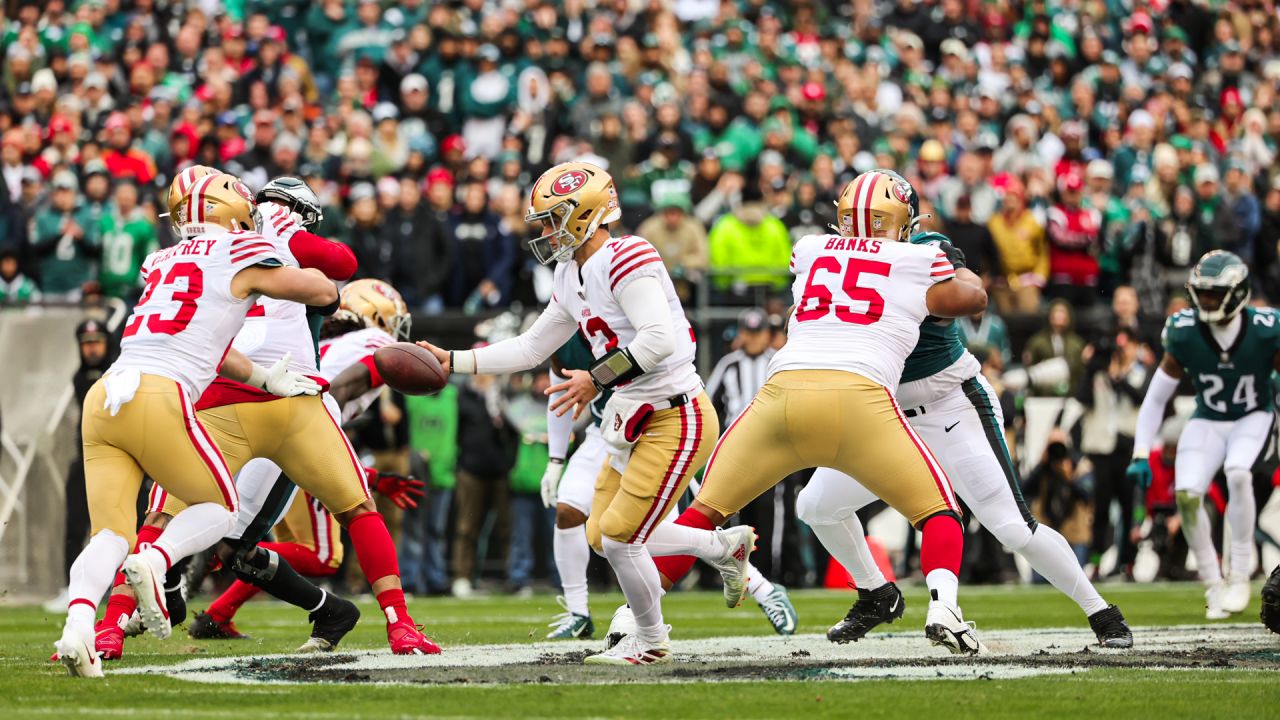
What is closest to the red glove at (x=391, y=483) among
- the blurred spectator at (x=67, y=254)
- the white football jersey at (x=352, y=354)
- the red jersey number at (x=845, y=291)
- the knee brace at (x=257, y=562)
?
the white football jersey at (x=352, y=354)

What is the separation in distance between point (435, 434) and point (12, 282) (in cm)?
345

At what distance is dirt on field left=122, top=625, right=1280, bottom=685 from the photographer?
611 cm

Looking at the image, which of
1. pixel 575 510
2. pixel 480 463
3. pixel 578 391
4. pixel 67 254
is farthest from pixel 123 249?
pixel 578 391

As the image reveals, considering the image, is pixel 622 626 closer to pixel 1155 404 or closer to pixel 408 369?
pixel 408 369

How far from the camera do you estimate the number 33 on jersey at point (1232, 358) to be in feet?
32.0

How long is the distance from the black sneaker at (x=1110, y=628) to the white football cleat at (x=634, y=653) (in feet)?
6.06

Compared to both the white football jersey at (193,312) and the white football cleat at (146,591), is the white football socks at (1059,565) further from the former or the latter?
the white football cleat at (146,591)

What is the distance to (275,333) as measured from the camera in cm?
741

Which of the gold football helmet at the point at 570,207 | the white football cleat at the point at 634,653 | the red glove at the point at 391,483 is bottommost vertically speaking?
the white football cleat at the point at 634,653

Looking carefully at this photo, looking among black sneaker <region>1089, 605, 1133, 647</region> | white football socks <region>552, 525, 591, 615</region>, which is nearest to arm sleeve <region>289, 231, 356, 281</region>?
white football socks <region>552, 525, 591, 615</region>

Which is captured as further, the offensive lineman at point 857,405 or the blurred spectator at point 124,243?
the blurred spectator at point 124,243

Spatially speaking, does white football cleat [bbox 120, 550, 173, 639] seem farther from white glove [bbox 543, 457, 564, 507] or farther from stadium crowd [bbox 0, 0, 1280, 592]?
stadium crowd [bbox 0, 0, 1280, 592]

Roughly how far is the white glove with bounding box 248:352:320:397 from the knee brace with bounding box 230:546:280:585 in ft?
3.47

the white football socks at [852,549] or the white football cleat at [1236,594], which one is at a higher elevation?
the white football socks at [852,549]
